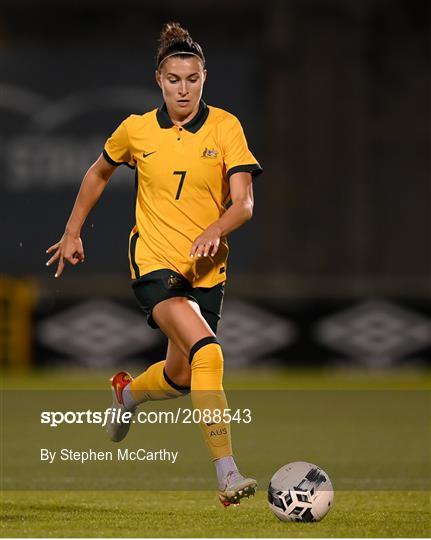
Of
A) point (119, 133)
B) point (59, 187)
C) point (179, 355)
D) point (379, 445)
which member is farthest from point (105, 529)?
point (59, 187)

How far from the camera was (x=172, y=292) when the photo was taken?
6.30m

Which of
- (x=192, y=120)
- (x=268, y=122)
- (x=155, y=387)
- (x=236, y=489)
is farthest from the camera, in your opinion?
(x=268, y=122)

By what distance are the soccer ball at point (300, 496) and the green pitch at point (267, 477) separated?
0.15 ft

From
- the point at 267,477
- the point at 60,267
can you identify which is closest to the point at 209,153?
the point at 60,267

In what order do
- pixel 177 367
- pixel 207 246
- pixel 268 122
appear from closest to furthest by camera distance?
pixel 207 246 < pixel 177 367 < pixel 268 122

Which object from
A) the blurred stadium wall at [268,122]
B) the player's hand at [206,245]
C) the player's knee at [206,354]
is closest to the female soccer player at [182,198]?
the player's knee at [206,354]

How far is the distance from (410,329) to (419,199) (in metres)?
3.96

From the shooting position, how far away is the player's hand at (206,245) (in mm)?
5812

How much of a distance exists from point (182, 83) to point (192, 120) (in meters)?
0.19

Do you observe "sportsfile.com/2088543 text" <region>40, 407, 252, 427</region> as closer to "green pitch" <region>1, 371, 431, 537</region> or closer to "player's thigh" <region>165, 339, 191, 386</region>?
"green pitch" <region>1, 371, 431, 537</region>

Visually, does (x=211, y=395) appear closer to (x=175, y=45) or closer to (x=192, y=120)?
(x=192, y=120)

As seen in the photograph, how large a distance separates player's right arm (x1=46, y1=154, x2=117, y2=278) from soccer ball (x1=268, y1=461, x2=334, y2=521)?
143cm

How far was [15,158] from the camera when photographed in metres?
17.8

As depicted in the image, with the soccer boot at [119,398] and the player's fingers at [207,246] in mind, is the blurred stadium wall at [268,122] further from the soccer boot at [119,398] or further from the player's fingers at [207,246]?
the player's fingers at [207,246]
